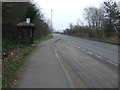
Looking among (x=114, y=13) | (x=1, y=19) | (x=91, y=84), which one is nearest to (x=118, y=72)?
(x=91, y=84)

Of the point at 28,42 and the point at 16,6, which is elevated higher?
the point at 16,6

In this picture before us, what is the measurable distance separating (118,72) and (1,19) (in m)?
19.4

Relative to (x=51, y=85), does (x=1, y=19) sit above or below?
above

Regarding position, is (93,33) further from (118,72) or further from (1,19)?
(118,72)

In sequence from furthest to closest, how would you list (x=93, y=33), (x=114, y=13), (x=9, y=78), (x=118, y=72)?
1. (x=93, y=33)
2. (x=114, y=13)
3. (x=118, y=72)
4. (x=9, y=78)

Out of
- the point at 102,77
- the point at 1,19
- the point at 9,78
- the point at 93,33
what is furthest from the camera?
the point at 93,33

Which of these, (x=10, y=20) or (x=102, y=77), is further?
(x=10, y=20)

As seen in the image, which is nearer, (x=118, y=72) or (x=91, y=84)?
(x=91, y=84)

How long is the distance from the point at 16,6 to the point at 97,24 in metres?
53.2

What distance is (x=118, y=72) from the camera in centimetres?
1304

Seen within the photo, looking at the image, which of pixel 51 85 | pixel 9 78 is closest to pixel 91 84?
pixel 51 85

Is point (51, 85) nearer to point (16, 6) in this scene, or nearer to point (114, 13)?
point (16, 6)

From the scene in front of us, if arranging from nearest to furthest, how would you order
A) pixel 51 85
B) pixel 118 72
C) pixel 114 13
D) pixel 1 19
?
pixel 51 85
pixel 118 72
pixel 1 19
pixel 114 13

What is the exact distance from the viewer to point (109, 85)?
9.89m
